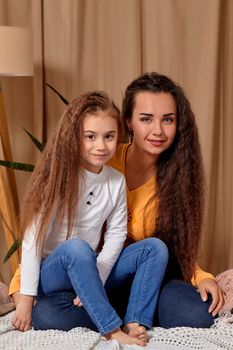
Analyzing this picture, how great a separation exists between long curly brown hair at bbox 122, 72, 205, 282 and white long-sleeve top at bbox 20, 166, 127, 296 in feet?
0.55

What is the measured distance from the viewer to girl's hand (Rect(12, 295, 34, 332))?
1.79 metres

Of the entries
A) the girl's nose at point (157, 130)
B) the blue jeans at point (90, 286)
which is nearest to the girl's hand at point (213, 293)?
Answer: the blue jeans at point (90, 286)

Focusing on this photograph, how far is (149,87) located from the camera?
2018mm

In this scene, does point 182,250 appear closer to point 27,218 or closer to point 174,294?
point 174,294

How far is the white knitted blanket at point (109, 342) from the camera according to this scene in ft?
5.45

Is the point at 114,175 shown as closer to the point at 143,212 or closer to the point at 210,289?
→ the point at 143,212

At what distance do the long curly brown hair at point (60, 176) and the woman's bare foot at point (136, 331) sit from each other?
33cm

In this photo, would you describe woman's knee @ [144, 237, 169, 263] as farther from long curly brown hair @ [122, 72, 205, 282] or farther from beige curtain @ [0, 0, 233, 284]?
beige curtain @ [0, 0, 233, 284]

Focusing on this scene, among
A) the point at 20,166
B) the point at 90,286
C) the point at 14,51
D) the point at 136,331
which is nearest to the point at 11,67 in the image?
the point at 14,51

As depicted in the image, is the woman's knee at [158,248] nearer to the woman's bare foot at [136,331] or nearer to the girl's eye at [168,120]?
the woman's bare foot at [136,331]

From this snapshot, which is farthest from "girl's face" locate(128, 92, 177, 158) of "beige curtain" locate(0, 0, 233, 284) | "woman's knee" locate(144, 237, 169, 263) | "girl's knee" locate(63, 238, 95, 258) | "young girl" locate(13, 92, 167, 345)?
"beige curtain" locate(0, 0, 233, 284)

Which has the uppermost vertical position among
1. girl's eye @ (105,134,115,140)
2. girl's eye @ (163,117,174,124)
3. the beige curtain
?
the beige curtain

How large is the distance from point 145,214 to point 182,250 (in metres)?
0.17

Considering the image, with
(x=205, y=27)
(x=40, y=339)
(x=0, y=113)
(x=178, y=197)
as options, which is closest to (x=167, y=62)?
(x=205, y=27)
